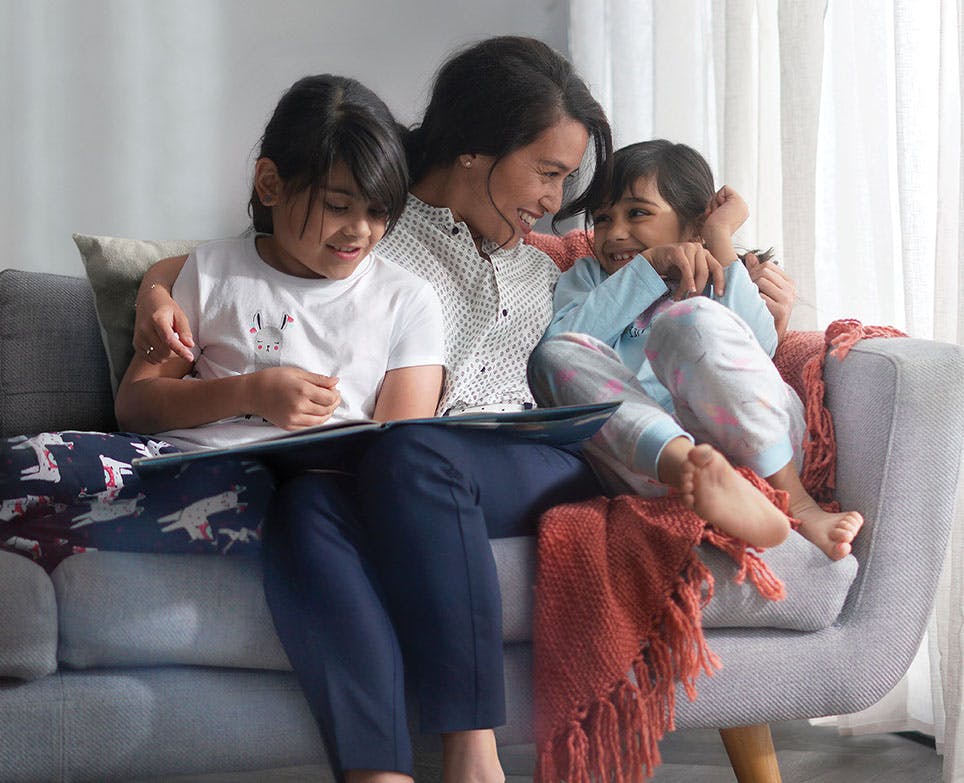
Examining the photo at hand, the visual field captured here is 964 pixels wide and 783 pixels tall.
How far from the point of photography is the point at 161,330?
108 centimetres

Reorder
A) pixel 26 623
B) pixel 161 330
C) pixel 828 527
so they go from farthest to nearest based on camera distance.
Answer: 1. pixel 161 330
2. pixel 828 527
3. pixel 26 623

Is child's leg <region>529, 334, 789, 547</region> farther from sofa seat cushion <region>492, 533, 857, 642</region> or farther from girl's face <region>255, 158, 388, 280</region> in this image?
girl's face <region>255, 158, 388, 280</region>

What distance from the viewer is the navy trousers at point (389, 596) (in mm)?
837

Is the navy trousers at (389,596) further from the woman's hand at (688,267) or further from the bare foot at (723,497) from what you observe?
the woman's hand at (688,267)

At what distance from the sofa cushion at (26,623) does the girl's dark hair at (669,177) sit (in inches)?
32.5

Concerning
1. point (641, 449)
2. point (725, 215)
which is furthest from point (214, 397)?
point (725, 215)

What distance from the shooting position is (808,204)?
4.77 ft

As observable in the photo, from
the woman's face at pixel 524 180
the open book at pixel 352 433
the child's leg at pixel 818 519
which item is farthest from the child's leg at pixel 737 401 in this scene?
the woman's face at pixel 524 180

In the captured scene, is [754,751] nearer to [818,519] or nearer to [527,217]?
[818,519]

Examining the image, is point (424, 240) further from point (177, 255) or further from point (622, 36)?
point (622, 36)

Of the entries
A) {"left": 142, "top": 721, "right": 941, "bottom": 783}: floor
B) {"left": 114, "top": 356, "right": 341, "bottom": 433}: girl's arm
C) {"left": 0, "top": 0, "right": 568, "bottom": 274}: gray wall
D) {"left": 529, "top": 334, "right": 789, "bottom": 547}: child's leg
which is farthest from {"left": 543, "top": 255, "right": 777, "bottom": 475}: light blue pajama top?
{"left": 0, "top": 0, "right": 568, "bottom": 274}: gray wall

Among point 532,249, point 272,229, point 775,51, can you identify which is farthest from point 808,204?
point 272,229

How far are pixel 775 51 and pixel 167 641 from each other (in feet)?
3.97

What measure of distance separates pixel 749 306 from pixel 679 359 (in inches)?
8.8
